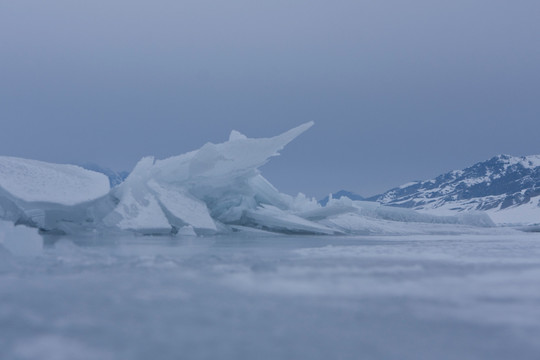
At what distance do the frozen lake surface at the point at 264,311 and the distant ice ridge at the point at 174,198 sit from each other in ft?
9.84

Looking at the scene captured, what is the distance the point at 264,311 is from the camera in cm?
172

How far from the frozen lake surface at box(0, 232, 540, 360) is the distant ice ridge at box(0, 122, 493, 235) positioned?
9.84ft

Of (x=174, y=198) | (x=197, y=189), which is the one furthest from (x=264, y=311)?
(x=197, y=189)

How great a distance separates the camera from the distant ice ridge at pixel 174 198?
5777 mm

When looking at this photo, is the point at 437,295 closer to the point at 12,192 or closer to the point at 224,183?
the point at 12,192

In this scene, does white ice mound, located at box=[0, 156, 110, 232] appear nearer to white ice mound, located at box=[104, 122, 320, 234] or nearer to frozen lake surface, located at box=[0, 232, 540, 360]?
white ice mound, located at box=[104, 122, 320, 234]

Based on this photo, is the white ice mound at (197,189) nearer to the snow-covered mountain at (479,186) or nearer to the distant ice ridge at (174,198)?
the distant ice ridge at (174,198)

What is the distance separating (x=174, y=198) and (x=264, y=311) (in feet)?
19.6

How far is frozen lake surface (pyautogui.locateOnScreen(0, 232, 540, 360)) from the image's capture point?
1.28 m

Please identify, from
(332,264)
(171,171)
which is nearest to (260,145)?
(171,171)

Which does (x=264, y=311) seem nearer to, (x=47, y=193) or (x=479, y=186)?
(x=47, y=193)

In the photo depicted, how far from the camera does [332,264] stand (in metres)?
3.19

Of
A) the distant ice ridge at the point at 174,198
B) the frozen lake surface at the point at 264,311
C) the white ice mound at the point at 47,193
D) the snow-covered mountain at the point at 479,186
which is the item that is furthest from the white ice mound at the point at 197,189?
the snow-covered mountain at the point at 479,186

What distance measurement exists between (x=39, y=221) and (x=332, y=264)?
4.59 m
